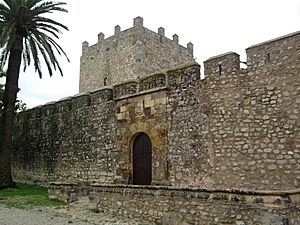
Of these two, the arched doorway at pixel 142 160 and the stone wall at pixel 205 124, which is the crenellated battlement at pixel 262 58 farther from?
the arched doorway at pixel 142 160

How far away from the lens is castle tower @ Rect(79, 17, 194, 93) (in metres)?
21.8

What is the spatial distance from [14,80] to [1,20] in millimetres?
2483

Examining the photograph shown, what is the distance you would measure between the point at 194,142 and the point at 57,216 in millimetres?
4296

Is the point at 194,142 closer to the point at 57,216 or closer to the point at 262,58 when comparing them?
the point at 262,58

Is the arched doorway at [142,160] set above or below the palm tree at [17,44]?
below

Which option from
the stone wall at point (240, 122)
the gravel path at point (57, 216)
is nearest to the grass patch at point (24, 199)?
the gravel path at point (57, 216)

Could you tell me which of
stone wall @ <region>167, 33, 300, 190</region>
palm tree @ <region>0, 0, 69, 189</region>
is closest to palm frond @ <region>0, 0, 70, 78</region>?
palm tree @ <region>0, 0, 69, 189</region>

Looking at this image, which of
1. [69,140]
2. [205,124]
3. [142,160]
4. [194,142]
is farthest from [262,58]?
[69,140]

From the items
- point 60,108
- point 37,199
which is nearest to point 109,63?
point 60,108

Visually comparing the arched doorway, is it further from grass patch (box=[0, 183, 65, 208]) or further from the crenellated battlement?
the crenellated battlement

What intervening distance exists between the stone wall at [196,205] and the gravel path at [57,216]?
1.23ft

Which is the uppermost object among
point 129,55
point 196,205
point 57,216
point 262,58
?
point 129,55

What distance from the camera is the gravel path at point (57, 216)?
7883 mm

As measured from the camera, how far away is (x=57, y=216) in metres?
8.66
